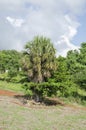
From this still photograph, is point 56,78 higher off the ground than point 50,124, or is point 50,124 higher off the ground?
point 56,78

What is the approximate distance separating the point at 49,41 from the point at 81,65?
14347 millimetres

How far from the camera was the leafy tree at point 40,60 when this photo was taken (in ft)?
124

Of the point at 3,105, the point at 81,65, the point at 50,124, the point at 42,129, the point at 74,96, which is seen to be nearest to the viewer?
the point at 42,129

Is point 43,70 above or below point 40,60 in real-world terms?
below

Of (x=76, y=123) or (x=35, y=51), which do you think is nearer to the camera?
(x=76, y=123)

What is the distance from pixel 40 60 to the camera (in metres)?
38.1

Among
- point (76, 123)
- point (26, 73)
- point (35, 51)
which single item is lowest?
point (76, 123)

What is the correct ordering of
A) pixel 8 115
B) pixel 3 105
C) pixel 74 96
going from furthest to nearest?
pixel 74 96 → pixel 3 105 → pixel 8 115

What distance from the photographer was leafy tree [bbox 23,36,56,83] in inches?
1491

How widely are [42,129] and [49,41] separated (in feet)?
60.8

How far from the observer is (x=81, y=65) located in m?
51.2

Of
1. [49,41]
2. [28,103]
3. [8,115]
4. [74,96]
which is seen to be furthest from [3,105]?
[74,96]

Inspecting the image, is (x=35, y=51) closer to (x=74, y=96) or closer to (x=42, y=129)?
(x=74, y=96)

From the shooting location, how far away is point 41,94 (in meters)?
38.4
